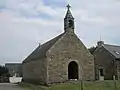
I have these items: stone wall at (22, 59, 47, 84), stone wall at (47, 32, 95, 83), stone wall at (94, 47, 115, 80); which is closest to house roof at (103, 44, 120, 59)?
stone wall at (94, 47, 115, 80)

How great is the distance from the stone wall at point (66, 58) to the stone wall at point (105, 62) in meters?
9.14

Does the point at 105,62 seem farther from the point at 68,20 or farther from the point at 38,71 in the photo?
the point at 38,71

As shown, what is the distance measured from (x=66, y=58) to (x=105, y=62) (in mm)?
13939

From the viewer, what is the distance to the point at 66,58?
34531 millimetres

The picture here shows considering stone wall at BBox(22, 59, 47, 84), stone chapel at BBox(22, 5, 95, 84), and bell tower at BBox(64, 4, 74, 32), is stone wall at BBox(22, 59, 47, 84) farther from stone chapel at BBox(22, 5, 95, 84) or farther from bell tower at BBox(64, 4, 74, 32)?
bell tower at BBox(64, 4, 74, 32)

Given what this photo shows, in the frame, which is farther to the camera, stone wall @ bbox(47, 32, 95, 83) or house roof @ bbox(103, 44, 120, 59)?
house roof @ bbox(103, 44, 120, 59)

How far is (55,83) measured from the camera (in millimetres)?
33000

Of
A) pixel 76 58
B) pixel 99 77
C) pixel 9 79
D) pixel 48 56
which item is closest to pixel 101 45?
pixel 99 77

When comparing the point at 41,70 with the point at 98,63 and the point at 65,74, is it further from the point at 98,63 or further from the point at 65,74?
the point at 98,63

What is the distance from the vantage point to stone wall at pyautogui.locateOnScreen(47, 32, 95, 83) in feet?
109

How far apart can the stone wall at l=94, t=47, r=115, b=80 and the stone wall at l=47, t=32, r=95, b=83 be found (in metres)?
9.14

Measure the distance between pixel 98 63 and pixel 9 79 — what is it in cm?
2244

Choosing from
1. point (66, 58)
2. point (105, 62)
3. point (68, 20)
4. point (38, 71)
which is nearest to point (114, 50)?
point (105, 62)

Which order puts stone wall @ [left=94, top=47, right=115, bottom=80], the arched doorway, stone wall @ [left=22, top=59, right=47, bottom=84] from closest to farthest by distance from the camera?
stone wall @ [left=22, top=59, right=47, bottom=84], the arched doorway, stone wall @ [left=94, top=47, right=115, bottom=80]
